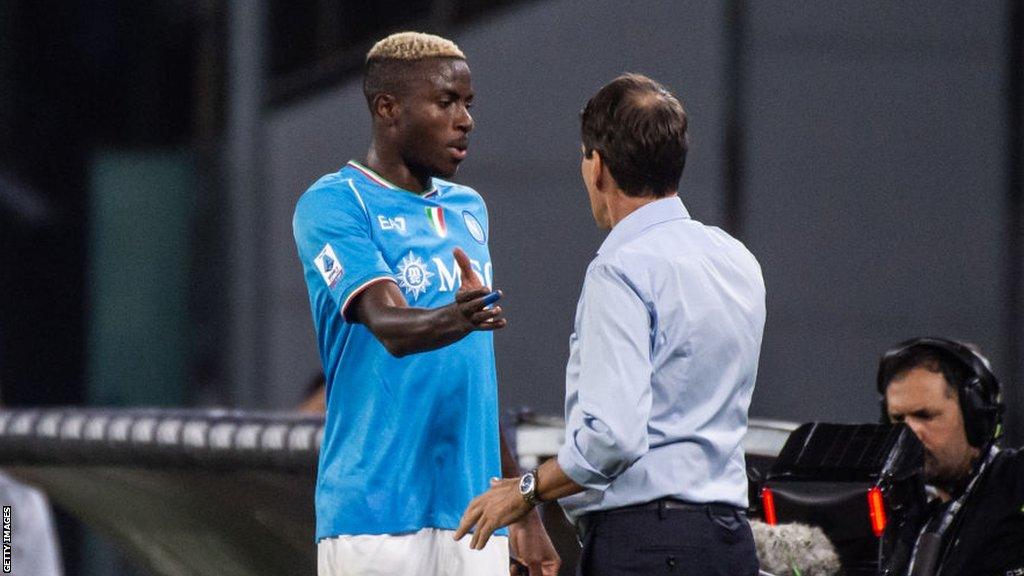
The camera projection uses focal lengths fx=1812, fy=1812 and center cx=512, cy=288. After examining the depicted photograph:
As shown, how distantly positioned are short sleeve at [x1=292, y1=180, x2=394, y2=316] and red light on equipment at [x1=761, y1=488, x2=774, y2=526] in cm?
87

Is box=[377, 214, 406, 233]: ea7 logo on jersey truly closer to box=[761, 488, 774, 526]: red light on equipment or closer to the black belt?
the black belt

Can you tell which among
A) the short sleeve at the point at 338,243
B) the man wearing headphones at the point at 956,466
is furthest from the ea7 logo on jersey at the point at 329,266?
the man wearing headphones at the point at 956,466

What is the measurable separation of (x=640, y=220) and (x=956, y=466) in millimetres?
1142

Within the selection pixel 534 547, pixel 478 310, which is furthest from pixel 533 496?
pixel 534 547

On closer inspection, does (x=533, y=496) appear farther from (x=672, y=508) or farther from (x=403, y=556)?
(x=403, y=556)

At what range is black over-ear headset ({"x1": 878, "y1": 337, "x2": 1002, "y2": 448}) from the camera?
11.9 feet

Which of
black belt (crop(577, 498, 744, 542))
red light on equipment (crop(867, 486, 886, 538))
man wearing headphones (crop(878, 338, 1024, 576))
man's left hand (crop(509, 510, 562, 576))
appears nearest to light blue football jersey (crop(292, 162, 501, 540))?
man's left hand (crop(509, 510, 562, 576))

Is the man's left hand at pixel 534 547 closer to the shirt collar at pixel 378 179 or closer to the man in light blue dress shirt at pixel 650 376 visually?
the man in light blue dress shirt at pixel 650 376

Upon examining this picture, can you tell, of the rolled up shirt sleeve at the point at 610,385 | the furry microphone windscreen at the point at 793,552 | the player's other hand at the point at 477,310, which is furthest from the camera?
the furry microphone windscreen at the point at 793,552

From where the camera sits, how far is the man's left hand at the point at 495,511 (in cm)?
291

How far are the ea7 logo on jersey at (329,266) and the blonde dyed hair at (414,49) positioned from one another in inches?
16.0

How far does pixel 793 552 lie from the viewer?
356 cm

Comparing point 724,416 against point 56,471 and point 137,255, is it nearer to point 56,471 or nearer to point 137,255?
point 56,471

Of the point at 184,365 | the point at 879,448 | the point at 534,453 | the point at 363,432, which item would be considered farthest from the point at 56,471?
the point at 184,365
